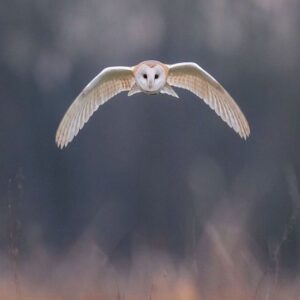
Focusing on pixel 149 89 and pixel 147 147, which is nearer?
pixel 149 89

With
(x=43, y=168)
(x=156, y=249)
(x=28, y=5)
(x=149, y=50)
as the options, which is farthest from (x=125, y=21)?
(x=156, y=249)

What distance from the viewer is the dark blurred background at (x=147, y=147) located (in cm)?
366

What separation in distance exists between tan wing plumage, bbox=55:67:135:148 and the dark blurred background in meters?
0.06

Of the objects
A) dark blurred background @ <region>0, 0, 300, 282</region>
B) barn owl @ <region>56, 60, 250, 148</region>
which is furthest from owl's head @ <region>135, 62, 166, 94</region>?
dark blurred background @ <region>0, 0, 300, 282</region>

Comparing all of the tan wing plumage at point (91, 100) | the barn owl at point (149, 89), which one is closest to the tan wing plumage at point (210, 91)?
the barn owl at point (149, 89)

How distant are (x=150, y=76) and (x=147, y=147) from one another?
0.30 metres

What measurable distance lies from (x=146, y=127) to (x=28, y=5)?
636 mm

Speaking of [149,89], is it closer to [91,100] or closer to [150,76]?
[150,76]

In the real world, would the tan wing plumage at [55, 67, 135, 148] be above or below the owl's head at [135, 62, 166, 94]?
below

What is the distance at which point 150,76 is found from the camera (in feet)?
11.6

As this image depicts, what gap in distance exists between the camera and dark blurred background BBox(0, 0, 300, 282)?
366 cm

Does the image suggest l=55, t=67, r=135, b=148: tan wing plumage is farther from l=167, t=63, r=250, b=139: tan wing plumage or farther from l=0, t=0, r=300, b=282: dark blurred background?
l=167, t=63, r=250, b=139: tan wing plumage

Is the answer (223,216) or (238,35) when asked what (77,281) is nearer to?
(223,216)

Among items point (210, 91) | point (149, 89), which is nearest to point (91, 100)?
point (149, 89)
